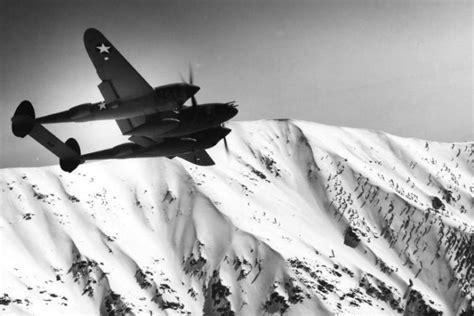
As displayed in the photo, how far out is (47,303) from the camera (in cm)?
19975

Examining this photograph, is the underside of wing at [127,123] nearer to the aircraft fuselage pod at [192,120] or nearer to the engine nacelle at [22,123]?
the aircraft fuselage pod at [192,120]

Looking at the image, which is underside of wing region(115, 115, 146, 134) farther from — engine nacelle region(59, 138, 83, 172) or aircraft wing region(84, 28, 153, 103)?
aircraft wing region(84, 28, 153, 103)

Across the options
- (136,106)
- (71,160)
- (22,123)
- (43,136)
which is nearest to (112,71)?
(136,106)

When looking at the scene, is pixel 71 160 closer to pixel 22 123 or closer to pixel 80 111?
pixel 22 123

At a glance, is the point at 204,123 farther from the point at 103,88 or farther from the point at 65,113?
the point at 65,113

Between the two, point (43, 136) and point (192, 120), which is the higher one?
point (192, 120)

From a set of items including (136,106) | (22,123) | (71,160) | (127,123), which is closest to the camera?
(136,106)

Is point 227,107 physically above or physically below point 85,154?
above

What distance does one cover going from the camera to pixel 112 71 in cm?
4247

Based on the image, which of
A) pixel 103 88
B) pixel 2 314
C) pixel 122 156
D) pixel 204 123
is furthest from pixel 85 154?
pixel 2 314

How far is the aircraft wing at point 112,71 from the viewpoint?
136ft

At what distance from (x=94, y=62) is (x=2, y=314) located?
172295 millimetres

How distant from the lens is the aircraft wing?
136 feet

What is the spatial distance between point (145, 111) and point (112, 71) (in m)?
4.49
